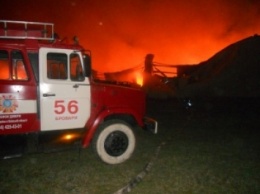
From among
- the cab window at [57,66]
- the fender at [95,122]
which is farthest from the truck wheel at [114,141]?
the cab window at [57,66]

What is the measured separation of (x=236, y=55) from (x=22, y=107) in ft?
66.2

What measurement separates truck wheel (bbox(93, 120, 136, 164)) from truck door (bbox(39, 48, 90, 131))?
0.61m

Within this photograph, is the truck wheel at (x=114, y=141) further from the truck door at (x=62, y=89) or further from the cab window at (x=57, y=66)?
the cab window at (x=57, y=66)

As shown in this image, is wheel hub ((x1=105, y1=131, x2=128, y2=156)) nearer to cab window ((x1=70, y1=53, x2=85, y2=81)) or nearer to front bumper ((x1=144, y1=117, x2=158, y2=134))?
front bumper ((x1=144, y1=117, x2=158, y2=134))

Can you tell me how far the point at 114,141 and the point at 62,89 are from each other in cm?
179

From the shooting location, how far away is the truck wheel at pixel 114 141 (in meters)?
6.91

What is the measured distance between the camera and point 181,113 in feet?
53.2

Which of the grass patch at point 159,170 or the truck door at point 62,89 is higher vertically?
the truck door at point 62,89

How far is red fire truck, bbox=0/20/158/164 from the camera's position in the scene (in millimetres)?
6129

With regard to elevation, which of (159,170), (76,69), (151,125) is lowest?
(159,170)

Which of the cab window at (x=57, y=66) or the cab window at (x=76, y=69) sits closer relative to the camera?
the cab window at (x=57, y=66)

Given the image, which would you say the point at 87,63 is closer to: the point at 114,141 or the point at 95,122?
the point at 95,122

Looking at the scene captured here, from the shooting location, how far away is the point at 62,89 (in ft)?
21.5

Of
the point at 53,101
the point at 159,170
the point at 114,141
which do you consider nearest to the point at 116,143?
the point at 114,141
